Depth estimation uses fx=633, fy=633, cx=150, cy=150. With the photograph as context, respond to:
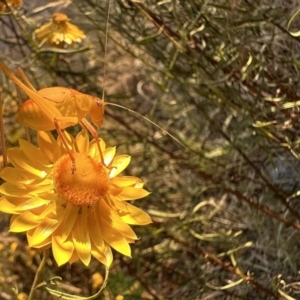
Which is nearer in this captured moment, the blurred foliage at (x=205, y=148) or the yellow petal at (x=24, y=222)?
the yellow petal at (x=24, y=222)

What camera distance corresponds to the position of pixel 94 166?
0.52 m

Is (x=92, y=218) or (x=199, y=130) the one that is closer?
(x=92, y=218)

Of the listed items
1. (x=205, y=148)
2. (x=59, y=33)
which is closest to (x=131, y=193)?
(x=59, y=33)

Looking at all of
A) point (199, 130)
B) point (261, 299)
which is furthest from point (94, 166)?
point (199, 130)

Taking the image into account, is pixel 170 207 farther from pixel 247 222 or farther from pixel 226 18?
pixel 226 18

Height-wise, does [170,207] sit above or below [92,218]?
below

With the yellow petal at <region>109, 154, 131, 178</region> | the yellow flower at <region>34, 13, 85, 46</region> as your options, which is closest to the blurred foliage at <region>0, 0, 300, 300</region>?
the yellow flower at <region>34, 13, 85, 46</region>

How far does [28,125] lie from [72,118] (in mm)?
33

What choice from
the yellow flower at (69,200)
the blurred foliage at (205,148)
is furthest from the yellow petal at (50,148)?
the blurred foliage at (205,148)

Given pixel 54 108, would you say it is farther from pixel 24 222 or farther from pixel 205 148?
pixel 205 148

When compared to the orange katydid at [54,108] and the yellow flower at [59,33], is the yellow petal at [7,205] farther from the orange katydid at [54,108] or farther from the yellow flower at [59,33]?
the yellow flower at [59,33]

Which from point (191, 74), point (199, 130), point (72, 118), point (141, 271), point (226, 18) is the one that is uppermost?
point (72, 118)

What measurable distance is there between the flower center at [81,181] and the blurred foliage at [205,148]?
376 mm

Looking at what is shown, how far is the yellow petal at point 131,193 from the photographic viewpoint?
541 millimetres
